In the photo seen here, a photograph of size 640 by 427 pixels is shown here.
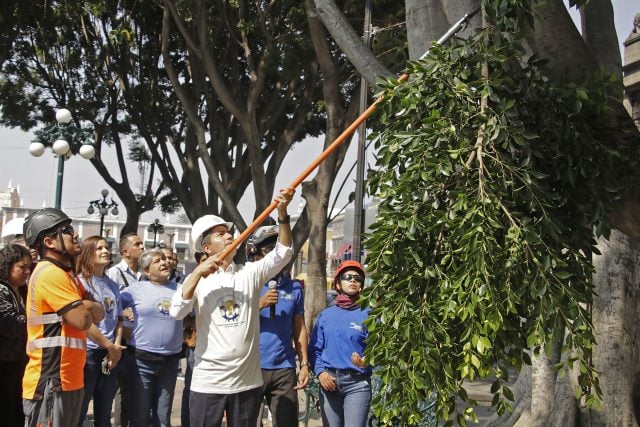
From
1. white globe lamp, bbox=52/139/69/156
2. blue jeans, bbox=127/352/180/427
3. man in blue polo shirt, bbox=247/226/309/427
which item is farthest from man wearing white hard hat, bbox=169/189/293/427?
white globe lamp, bbox=52/139/69/156

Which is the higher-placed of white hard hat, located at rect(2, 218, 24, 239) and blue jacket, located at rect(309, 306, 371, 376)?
white hard hat, located at rect(2, 218, 24, 239)

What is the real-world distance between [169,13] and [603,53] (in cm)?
1129

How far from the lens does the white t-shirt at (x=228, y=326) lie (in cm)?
488

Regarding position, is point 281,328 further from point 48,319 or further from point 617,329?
point 617,329

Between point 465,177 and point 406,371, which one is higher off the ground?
point 465,177

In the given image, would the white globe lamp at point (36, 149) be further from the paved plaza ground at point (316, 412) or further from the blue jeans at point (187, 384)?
the blue jeans at point (187, 384)

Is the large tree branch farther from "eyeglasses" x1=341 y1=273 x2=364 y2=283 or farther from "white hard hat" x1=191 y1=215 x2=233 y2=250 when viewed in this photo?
"white hard hat" x1=191 y1=215 x2=233 y2=250

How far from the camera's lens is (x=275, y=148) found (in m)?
17.2

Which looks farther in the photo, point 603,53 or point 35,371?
point 603,53

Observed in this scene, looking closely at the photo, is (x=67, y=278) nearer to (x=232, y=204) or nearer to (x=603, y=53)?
(x=603, y=53)

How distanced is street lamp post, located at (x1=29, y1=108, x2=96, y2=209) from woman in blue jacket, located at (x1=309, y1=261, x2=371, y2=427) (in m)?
9.95

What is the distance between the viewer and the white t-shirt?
4883 millimetres

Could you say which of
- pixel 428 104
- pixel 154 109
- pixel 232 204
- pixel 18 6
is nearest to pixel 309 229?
pixel 232 204

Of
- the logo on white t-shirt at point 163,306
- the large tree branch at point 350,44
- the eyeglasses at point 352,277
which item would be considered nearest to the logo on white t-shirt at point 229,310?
the eyeglasses at point 352,277
